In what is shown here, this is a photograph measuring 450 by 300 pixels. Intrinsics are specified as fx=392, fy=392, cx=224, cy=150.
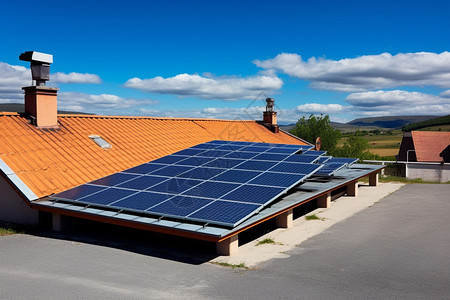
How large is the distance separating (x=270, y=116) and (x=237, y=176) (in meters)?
23.8

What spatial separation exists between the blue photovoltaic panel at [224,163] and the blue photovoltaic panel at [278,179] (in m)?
1.98

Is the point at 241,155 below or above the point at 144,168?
above

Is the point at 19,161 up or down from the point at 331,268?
up

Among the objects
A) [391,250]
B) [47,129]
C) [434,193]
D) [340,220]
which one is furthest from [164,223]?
[434,193]

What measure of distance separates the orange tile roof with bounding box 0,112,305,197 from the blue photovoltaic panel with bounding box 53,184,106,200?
1.43 ft

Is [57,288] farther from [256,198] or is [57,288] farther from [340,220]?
[340,220]

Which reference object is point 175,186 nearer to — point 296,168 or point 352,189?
point 296,168

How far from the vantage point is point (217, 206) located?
1173cm

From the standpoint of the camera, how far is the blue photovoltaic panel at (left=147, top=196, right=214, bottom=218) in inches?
456

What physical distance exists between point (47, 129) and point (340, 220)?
535 inches

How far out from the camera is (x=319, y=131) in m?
59.2

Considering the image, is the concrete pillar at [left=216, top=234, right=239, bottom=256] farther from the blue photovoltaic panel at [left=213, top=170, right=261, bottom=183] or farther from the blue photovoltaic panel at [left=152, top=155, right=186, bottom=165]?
the blue photovoltaic panel at [left=152, top=155, right=186, bottom=165]

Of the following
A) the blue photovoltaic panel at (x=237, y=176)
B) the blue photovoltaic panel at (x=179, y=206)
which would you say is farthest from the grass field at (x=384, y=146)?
the blue photovoltaic panel at (x=179, y=206)

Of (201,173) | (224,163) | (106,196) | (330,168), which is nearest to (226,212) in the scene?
(201,173)
